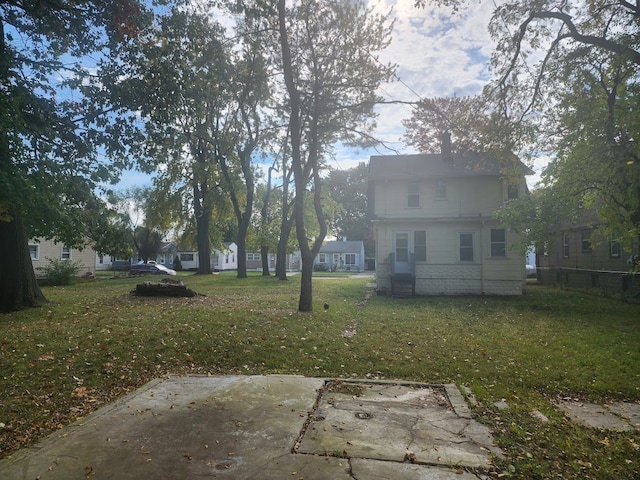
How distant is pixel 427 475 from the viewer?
3232 millimetres

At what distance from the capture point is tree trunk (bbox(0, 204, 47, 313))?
1091cm

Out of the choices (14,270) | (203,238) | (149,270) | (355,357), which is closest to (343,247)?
(149,270)

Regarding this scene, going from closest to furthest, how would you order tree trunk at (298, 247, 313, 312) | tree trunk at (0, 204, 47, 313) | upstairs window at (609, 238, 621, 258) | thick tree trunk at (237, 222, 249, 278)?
tree trunk at (0, 204, 47, 313) → tree trunk at (298, 247, 313, 312) → upstairs window at (609, 238, 621, 258) → thick tree trunk at (237, 222, 249, 278)

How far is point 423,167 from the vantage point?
19.9 metres

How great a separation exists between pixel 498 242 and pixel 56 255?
2953cm

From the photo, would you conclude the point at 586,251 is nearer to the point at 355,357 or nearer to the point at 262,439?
the point at 355,357

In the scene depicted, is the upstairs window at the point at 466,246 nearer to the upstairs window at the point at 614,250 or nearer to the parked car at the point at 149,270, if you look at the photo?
the upstairs window at the point at 614,250

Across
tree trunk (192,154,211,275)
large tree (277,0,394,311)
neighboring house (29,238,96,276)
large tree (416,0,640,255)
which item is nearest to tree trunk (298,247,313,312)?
large tree (277,0,394,311)

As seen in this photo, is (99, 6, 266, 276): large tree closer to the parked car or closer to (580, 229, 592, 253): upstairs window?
(580, 229, 592, 253): upstairs window

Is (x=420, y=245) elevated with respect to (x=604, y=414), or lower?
elevated

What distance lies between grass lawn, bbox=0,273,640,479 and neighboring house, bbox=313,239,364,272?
135 ft

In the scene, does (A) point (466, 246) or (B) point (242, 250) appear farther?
(B) point (242, 250)

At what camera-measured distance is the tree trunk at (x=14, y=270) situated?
1091 cm

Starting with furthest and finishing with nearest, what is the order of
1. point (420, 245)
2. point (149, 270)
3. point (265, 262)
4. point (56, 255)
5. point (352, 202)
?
point (352, 202) → point (149, 270) → point (265, 262) → point (56, 255) → point (420, 245)
